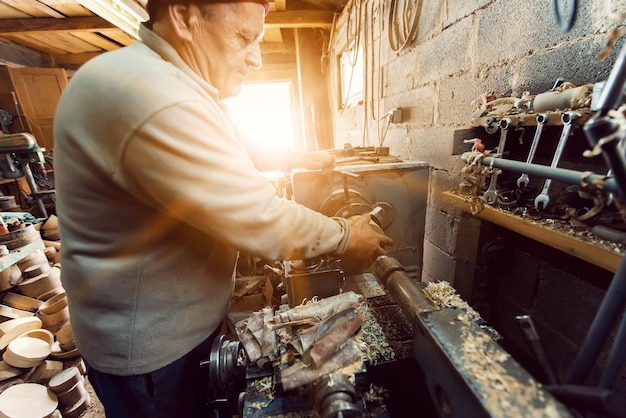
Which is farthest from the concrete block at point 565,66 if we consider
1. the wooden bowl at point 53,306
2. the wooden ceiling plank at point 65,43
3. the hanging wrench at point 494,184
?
the wooden ceiling plank at point 65,43

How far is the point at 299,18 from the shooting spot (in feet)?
16.1

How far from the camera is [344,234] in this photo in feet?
4.01

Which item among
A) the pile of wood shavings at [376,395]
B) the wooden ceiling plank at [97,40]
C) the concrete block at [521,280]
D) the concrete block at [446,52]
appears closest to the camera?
the pile of wood shavings at [376,395]

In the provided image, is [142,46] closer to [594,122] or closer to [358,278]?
[594,122]

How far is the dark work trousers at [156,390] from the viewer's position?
1161 mm

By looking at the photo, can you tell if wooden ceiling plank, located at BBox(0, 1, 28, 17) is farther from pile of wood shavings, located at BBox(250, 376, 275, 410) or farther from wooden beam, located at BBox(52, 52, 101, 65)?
pile of wood shavings, located at BBox(250, 376, 275, 410)

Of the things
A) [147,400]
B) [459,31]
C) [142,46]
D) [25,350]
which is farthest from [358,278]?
[25,350]

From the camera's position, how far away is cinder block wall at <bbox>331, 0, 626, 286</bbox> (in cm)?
117

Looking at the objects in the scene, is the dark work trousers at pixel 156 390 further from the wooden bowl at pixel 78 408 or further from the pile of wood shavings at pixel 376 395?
the wooden bowl at pixel 78 408

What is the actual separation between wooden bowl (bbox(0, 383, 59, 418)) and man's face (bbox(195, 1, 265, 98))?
→ 290 cm

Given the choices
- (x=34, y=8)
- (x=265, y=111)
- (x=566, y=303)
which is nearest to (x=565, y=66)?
(x=566, y=303)

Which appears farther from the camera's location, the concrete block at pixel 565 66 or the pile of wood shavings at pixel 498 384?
the concrete block at pixel 565 66

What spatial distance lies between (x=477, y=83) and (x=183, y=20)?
5.60ft

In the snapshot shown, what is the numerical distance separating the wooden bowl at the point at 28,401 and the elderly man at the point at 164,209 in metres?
1.70
